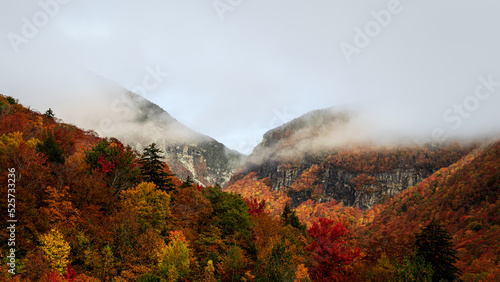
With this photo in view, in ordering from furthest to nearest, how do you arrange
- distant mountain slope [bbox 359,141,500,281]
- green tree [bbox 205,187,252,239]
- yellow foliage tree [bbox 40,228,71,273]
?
1. distant mountain slope [bbox 359,141,500,281]
2. green tree [bbox 205,187,252,239]
3. yellow foliage tree [bbox 40,228,71,273]

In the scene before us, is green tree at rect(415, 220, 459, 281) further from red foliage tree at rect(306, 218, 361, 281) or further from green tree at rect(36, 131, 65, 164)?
green tree at rect(36, 131, 65, 164)

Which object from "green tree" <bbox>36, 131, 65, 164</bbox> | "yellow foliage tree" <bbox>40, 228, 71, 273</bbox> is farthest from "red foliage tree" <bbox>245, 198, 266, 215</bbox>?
"yellow foliage tree" <bbox>40, 228, 71, 273</bbox>

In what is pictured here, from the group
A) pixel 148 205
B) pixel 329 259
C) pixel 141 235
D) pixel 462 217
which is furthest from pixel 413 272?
pixel 462 217

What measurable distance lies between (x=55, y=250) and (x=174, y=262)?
12622 millimetres

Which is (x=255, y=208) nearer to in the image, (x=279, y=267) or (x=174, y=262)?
(x=174, y=262)

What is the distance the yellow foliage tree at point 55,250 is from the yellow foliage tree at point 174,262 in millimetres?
9772

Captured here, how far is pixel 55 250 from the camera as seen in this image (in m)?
26.8

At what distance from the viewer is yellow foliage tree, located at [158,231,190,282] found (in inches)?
1277

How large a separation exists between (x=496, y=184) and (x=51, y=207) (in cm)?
15059

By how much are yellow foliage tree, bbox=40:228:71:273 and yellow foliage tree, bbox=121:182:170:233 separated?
29.7 feet

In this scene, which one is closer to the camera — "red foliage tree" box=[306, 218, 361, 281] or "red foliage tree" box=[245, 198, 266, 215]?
"red foliage tree" box=[306, 218, 361, 281]

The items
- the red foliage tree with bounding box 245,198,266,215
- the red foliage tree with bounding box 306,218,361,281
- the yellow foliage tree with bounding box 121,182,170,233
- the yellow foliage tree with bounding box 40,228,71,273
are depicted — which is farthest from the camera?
the red foliage tree with bounding box 245,198,266,215

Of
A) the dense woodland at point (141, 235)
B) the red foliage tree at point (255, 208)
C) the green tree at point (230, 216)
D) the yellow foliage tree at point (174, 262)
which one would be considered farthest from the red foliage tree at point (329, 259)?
the red foliage tree at point (255, 208)

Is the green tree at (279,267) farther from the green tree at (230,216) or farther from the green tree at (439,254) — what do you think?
the green tree at (439,254)
